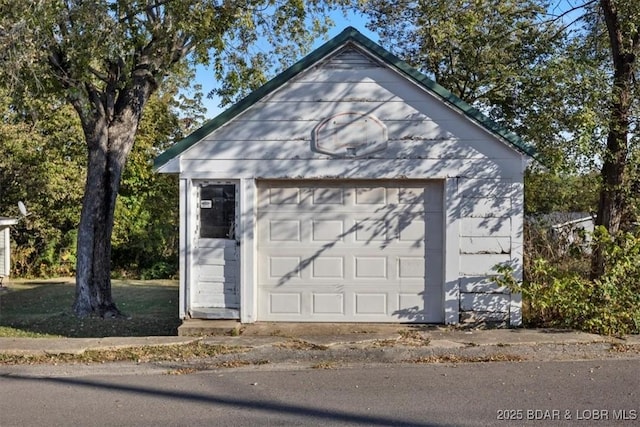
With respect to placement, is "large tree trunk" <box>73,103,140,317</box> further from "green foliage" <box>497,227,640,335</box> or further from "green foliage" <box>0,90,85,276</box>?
"green foliage" <box>0,90,85,276</box>

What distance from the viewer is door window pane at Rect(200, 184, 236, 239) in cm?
866

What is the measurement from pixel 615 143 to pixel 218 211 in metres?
6.11

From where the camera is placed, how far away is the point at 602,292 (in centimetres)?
802

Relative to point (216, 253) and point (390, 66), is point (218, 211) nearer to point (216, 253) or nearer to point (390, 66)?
point (216, 253)

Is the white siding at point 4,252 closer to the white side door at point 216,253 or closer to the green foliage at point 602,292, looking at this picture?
the white side door at point 216,253

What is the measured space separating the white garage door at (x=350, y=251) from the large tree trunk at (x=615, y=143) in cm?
257

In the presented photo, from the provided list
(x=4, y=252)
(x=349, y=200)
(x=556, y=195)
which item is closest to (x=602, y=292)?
(x=349, y=200)

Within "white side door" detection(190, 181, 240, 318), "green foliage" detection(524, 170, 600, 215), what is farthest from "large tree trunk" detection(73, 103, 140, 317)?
"green foliage" detection(524, 170, 600, 215)

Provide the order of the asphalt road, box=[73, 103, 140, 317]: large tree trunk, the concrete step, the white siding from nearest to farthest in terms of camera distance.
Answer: the asphalt road < the concrete step < box=[73, 103, 140, 317]: large tree trunk < the white siding

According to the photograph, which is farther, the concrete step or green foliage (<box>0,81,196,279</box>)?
green foliage (<box>0,81,196,279</box>)

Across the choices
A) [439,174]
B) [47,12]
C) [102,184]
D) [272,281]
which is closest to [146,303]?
[102,184]

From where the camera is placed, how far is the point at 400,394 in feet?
19.3

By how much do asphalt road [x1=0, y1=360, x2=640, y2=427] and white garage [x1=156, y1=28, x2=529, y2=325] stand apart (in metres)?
1.81

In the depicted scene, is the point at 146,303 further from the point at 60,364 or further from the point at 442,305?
the point at 442,305
